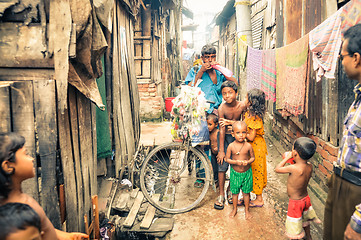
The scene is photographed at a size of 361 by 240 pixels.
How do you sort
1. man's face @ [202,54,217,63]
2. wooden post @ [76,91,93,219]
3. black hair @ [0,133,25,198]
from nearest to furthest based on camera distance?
black hair @ [0,133,25,198], wooden post @ [76,91,93,219], man's face @ [202,54,217,63]

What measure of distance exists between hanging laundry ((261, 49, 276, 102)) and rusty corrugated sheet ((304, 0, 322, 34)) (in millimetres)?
983

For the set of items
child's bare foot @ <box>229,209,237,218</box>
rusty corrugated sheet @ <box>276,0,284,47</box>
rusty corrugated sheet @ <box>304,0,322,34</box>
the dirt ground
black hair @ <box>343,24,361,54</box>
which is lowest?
the dirt ground

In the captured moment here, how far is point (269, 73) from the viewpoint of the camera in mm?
5977

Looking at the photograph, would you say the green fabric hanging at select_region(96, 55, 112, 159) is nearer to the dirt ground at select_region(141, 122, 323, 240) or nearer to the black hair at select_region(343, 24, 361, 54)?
the dirt ground at select_region(141, 122, 323, 240)

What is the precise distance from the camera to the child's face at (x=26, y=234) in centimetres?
140

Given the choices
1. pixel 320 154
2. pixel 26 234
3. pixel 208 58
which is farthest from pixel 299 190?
pixel 26 234

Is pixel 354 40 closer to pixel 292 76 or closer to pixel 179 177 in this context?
pixel 292 76

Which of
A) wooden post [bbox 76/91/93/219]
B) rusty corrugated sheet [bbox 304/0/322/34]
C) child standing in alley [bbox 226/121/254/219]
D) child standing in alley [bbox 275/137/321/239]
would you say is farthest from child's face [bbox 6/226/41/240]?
rusty corrugated sheet [bbox 304/0/322/34]

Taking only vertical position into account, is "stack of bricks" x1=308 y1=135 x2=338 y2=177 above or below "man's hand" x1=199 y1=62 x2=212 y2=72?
below

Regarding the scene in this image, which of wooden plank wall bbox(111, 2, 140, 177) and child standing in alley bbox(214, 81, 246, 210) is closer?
child standing in alley bbox(214, 81, 246, 210)

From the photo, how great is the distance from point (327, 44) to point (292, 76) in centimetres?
167

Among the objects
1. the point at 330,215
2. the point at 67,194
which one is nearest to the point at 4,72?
the point at 67,194

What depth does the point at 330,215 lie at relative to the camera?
7.57 feet

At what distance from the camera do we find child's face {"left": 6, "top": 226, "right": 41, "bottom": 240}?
1.40 meters
